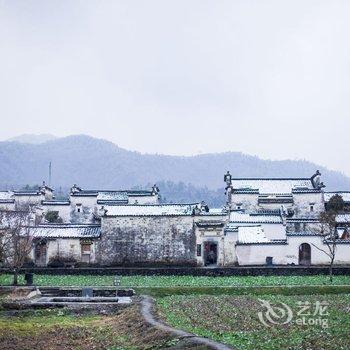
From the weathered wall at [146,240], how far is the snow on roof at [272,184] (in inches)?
635

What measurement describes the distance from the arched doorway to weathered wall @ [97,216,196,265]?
28.5 feet

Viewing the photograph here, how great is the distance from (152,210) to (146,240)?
9.11 ft

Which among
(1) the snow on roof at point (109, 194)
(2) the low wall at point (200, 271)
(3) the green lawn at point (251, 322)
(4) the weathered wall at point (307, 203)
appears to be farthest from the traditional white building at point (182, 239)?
(1) the snow on roof at point (109, 194)

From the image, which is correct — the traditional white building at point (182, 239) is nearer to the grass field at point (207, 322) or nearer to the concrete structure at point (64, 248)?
the concrete structure at point (64, 248)

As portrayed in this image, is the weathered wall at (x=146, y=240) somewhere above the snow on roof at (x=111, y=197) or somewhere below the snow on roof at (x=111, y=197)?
below

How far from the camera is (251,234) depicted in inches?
1938

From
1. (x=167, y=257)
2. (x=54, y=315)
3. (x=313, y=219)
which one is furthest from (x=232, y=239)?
(x=54, y=315)

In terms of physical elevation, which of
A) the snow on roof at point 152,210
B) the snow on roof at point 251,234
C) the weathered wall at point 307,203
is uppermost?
the weathered wall at point 307,203

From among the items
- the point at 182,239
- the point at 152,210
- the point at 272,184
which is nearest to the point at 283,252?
the point at 182,239

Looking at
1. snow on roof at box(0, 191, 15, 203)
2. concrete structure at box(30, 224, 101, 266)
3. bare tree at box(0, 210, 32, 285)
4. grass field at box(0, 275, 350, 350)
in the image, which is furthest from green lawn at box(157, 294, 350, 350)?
snow on roof at box(0, 191, 15, 203)

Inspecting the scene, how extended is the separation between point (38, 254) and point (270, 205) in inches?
990

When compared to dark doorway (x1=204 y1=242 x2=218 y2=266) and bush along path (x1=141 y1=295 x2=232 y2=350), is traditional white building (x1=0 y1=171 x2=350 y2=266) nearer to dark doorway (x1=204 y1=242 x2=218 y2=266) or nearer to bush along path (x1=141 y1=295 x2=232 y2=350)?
dark doorway (x1=204 y1=242 x2=218 y2=266)

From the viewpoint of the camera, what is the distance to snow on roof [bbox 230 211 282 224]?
5162 cm

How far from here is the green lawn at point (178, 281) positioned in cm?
3753
